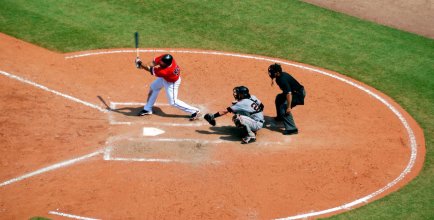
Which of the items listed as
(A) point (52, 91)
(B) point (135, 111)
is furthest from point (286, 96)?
(A) point (52, 91)

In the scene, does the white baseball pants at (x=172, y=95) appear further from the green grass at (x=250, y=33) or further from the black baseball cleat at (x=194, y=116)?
the green grass at (x=250, y=33)

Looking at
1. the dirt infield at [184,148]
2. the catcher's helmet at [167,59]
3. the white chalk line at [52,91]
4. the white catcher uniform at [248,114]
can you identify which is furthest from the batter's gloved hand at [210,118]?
the white chalk line at [52,91]

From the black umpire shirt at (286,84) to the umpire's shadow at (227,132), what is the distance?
1.46 metres

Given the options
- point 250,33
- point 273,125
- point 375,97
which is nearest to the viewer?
point 273,125

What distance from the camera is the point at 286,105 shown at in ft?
45.8

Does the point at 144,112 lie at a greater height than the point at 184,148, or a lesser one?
greater

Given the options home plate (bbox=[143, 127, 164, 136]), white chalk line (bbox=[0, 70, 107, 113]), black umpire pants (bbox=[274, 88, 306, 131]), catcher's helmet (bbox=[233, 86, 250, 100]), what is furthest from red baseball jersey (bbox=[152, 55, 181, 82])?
black umpire pants (bbox=[274, 88, 306, 131])

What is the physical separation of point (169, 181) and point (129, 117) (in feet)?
9.84

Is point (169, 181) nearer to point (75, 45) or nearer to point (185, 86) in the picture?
point (185, 86)

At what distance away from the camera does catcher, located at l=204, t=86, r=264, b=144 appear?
13.4 m

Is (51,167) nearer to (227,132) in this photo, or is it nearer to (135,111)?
(135,111)

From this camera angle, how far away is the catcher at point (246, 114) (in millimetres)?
13375

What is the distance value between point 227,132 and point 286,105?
1547 mm

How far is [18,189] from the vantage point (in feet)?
38.1
